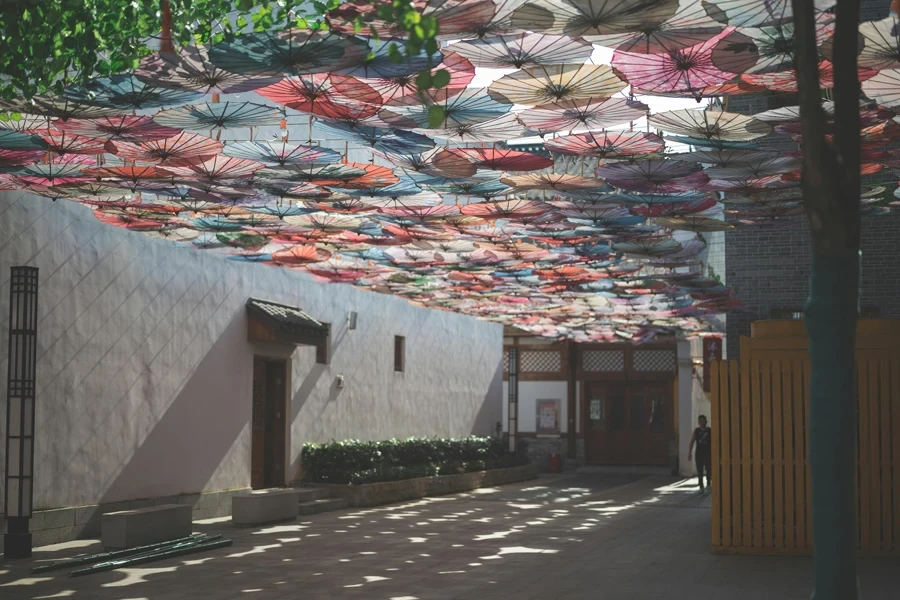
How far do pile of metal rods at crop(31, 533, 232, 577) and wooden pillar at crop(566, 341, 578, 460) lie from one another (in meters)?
23.1

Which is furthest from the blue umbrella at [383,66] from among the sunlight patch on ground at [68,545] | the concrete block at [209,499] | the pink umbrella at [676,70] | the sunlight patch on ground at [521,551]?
the concrete block at [209,499]

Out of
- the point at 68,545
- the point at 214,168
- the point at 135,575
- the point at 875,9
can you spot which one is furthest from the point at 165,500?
the point at 875,9

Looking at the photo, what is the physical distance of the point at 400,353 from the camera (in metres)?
26.2

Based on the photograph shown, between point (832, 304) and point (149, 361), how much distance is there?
1267cm

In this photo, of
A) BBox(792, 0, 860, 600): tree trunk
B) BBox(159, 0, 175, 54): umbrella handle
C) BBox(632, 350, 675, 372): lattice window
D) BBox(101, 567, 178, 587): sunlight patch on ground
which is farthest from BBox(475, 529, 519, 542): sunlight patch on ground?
BBox(632, 350, 675, 372): lattice window

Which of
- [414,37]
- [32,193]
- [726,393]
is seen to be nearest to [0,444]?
[32,193]

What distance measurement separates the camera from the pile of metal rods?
11117mm

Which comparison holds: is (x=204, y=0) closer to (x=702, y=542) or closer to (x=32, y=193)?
(x=32, y=193)

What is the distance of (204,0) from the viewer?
359 inches

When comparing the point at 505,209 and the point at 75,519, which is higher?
the point at 505,209

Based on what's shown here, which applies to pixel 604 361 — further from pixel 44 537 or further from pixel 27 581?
pixel 27 581

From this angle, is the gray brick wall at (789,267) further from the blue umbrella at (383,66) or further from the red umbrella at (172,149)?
the blue umbrella at (383,66)

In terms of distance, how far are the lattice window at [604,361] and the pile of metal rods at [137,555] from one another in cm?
2381

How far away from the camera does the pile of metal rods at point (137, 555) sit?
11.1 meters
